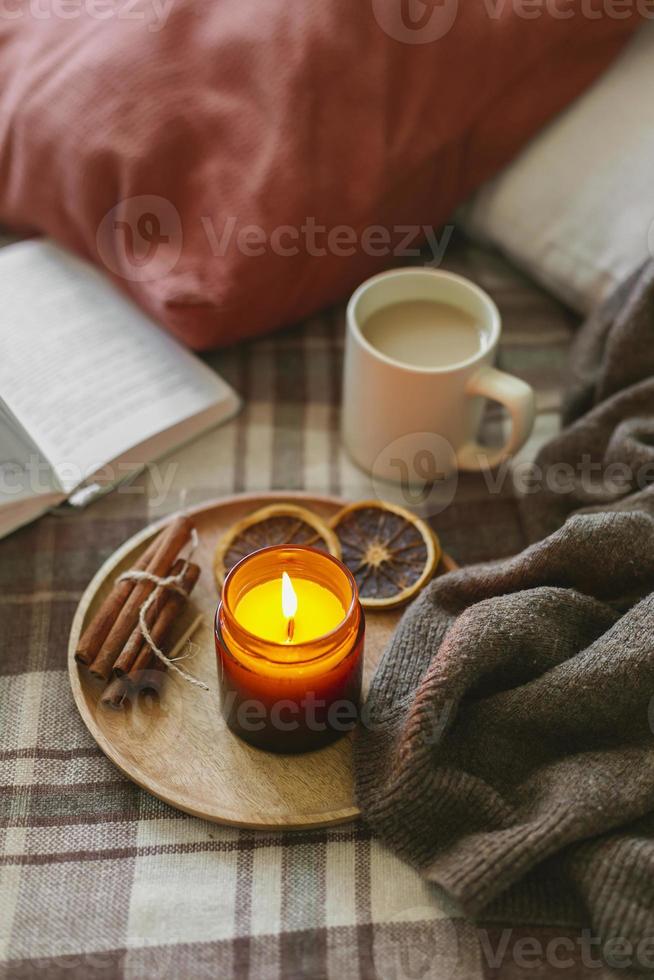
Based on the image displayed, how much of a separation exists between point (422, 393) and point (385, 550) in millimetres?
140

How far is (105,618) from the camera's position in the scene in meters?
0.73

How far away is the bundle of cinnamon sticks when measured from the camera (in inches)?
27.6

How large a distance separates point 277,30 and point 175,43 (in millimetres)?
99

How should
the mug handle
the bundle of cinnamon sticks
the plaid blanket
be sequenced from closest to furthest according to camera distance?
the plaid blanket < the bundle of cinnamon sticks < the mug handle

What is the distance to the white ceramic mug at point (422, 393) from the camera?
81 cm

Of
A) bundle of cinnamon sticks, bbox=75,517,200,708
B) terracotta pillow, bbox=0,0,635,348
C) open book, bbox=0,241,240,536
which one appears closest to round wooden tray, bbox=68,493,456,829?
bundle of cinnamon sticks, bbox=75,517,200,708

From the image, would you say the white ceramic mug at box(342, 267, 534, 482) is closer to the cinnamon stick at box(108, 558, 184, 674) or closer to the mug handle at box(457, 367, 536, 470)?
the mug handle at box(457, 367, 536, 470)

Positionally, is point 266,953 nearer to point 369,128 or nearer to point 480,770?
point 480,770

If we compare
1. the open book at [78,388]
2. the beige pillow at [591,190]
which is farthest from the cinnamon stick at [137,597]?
the beige pillow at [591,190]

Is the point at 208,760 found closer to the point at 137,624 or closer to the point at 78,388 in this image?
the point at 137,624

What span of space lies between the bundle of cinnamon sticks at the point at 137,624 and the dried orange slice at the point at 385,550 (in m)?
0.13

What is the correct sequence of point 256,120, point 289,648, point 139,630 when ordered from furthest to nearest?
1. point 256,120
2. point 139,630
3. point 289,648

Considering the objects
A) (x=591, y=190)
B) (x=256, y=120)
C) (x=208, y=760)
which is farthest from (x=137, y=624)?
(x=591, y=190)

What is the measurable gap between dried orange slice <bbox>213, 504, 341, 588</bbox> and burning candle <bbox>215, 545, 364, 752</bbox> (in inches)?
3.9
